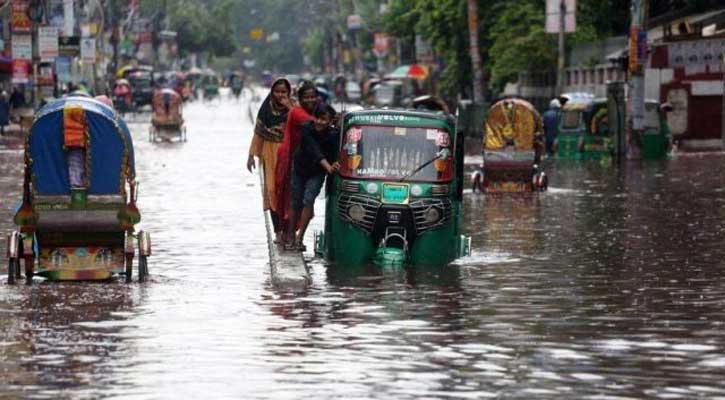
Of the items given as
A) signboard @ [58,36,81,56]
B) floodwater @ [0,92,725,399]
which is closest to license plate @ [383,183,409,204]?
floodwater @ [0,92,725,399]

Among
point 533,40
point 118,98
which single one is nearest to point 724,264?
point 533,40

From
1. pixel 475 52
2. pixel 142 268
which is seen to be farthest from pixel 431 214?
pixel 475 52

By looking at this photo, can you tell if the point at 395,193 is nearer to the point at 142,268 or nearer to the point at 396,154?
the point at 396,154

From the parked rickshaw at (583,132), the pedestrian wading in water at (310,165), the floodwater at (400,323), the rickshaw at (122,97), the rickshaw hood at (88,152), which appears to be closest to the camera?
the floodwater at (400,323)

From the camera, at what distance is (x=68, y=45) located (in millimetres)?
80875

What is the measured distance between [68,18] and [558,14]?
132 ft

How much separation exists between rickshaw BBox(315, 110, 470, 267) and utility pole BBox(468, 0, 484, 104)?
47160mm

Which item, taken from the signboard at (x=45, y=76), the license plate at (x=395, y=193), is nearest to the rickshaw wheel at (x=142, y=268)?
the license plate at (x=395, y=193)

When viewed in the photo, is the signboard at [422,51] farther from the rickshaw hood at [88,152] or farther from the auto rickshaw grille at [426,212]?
the rickshaw hood at [88,152]

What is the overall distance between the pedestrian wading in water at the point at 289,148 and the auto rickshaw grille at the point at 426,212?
1713 millimetres

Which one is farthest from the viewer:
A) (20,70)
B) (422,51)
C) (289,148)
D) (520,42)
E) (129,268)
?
(422,51)

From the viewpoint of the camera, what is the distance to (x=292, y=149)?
68.2 feet

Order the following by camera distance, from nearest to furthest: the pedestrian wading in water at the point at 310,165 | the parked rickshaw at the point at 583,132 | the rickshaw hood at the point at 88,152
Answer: the rickshaw hood at the point at 88,152, the pedestrian wading in water at the point at 310,165, the parked rickshaw at the point at 583,132

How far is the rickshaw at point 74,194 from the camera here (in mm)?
17469
